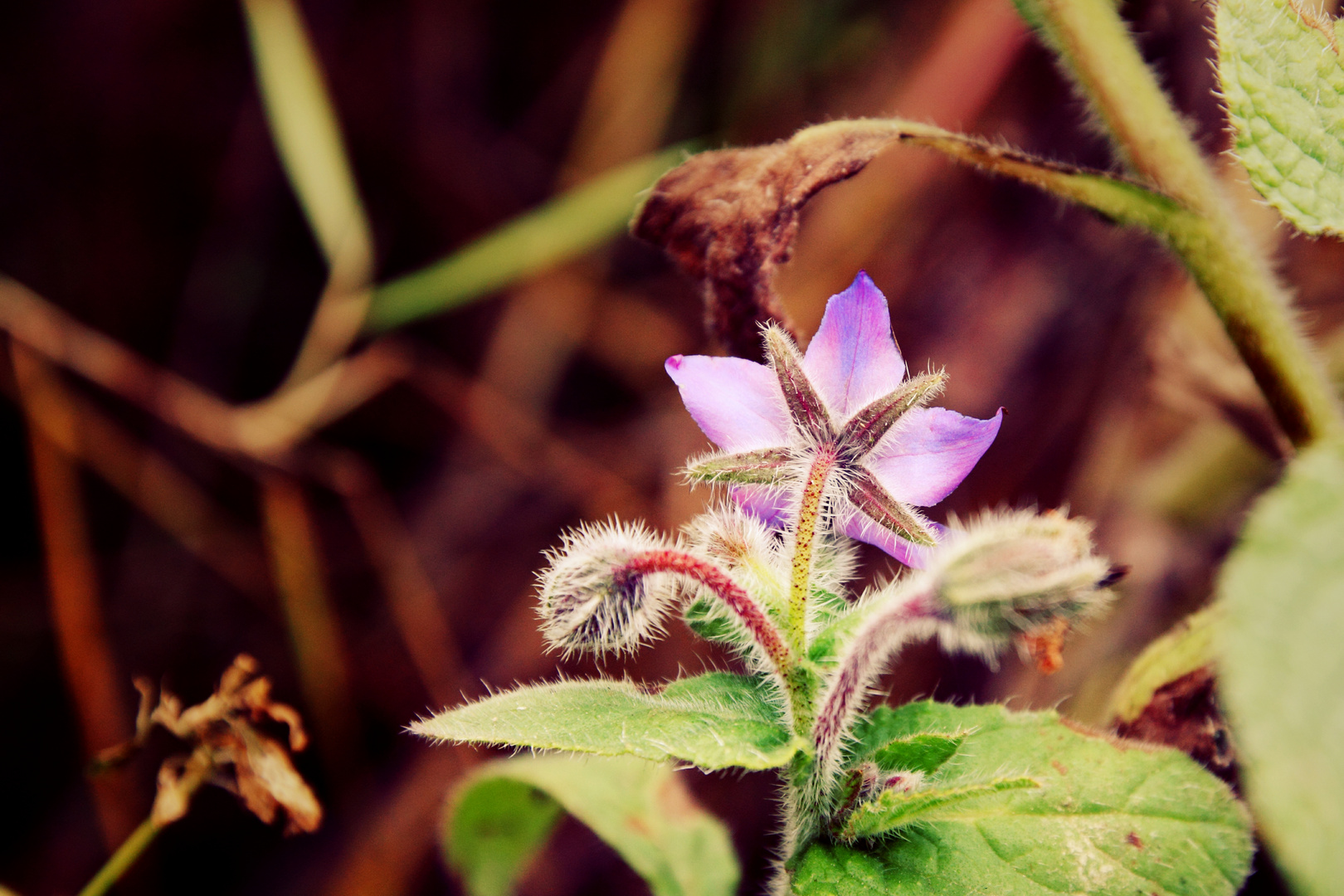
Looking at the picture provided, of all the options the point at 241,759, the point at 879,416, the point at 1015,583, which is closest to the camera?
the point at 1015,583

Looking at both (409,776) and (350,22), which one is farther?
(350,22)

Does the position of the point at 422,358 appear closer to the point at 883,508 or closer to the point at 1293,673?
the point at 883,508

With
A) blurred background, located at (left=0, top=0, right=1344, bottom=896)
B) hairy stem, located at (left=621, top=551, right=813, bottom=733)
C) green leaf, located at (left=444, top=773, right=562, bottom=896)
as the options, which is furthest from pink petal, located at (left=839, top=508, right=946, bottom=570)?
blurred background, located at (left=0, top=0, right=1344, bottom=896)

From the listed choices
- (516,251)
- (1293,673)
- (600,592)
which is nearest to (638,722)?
(600,592)

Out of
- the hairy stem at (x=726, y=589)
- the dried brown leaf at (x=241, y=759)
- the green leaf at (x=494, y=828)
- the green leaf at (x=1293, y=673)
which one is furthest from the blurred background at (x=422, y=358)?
the green leaf at (x=1293, y=673)

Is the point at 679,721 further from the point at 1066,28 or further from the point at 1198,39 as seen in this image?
→ the point at 1198,39

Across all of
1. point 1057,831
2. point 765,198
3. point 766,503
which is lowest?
point 1057,831

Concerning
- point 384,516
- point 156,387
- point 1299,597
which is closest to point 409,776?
point 384,516
